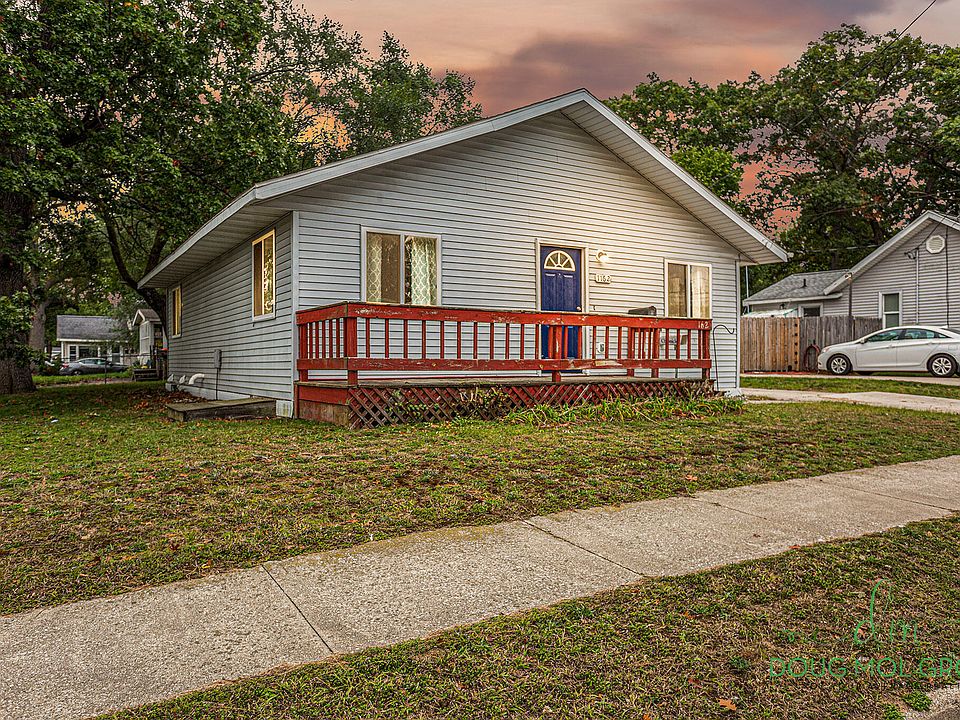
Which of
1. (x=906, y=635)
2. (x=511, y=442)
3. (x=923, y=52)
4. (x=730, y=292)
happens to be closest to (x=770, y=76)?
(x=923, y=52)

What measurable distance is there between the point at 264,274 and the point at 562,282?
17.5ft

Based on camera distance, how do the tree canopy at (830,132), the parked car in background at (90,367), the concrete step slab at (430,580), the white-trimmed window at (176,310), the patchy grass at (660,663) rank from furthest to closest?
the parked car in background at (90,367)
the tree canopy at (830,132)
the white-trimmed window at (176,310)
the concrete step slab at (430,580)
the patchy grass at (660,663)

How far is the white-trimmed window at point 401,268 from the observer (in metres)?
10.4

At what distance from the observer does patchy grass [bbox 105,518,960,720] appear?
2.02 metres

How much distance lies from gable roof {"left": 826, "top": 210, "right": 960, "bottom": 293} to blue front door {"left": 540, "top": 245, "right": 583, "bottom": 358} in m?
19.0

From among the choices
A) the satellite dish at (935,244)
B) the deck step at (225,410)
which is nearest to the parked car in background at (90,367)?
the deck step at (225,410)

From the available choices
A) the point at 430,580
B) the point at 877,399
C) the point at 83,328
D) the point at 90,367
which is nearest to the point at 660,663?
the point at 430,580

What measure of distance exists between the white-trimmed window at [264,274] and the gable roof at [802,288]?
83.5 ft

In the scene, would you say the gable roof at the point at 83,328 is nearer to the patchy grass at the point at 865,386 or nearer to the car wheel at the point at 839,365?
the car wheel at the point at 839,365

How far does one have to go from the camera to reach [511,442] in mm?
6727

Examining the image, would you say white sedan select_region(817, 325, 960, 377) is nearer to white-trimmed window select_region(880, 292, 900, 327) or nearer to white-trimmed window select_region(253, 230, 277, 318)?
white-trimmed window select_region(880, 292, 900, 327)

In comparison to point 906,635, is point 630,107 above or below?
above

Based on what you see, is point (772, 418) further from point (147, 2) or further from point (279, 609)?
point (147, 2)

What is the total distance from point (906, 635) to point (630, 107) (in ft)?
122
